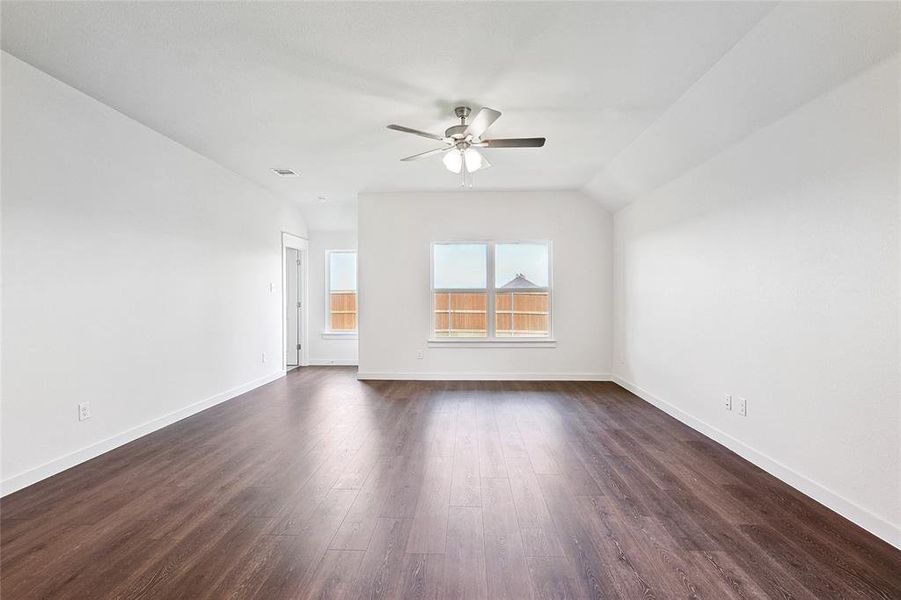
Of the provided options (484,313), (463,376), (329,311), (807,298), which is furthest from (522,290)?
(807,298)

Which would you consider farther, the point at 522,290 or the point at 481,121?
the point at 522,290

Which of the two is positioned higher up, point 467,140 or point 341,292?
point 467,140

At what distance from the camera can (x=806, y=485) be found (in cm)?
250

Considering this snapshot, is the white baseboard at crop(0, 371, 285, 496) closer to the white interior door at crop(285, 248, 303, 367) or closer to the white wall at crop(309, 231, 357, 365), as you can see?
the white interior door at crop(285, 248, 303, 367)

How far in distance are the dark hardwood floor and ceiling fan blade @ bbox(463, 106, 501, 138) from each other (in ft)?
7.98

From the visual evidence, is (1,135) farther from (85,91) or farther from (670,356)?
(670,356)

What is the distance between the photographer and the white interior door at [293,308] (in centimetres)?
709

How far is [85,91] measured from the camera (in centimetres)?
296

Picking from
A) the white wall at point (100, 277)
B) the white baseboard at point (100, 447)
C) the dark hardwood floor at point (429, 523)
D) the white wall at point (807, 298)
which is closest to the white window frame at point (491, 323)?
the white wall at point (807, 298)

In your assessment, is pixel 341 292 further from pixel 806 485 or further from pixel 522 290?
pixel 806 485

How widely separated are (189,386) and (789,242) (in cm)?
521

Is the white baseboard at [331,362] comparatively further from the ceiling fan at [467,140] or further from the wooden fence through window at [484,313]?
the ceiling fan at [467,140]

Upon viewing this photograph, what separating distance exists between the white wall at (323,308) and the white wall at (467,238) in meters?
1.30

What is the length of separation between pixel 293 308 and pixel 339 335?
906mm
